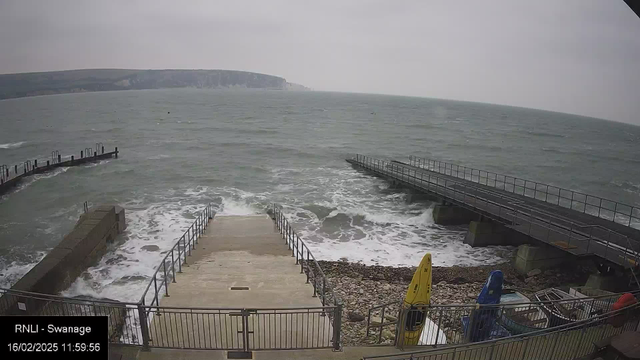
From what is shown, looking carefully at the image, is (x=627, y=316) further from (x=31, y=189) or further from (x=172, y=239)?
(x=31, y=189)

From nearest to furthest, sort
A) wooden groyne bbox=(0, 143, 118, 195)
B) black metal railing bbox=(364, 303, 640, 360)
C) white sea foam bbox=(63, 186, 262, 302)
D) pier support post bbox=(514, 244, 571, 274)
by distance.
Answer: black metal railing bbox=(364, 303, 640, 360) → white sea foam bbox=(63, 186, 262, 302) → pier support post bbox=(514, 244, 571, 274) → wooden groyne bbox=(0, 143, 118, 195)

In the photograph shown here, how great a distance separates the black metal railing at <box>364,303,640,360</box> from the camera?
7078 mm

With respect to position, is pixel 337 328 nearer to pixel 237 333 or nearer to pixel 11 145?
pixel 237 333

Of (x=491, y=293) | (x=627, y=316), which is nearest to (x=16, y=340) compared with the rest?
(x=491, y=293)

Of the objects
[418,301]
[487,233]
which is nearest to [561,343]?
[418,301]

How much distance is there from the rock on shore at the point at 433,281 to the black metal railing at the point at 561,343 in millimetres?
5671

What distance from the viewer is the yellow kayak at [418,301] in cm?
793

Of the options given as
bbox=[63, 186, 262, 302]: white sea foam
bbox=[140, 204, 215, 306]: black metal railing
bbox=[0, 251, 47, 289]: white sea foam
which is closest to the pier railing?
bbox=[140, 204, 215, 306]: black metal railing

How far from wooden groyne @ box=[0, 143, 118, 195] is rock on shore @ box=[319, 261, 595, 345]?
30416 millimetres

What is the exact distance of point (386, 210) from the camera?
28688 mm

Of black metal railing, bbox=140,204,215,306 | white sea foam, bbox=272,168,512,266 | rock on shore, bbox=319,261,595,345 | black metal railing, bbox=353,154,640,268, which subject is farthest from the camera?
white sea foam, bbox=272,168,512,266

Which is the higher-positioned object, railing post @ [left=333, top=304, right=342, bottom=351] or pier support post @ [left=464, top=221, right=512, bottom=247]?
railing post @ [left=333, top=304, right=342, bottom=351]

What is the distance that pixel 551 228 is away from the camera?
18422mm

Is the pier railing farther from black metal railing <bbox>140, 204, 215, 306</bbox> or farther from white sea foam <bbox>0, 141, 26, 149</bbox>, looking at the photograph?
white sea foam <bbox>0, 141, 26, 149</bbox>
